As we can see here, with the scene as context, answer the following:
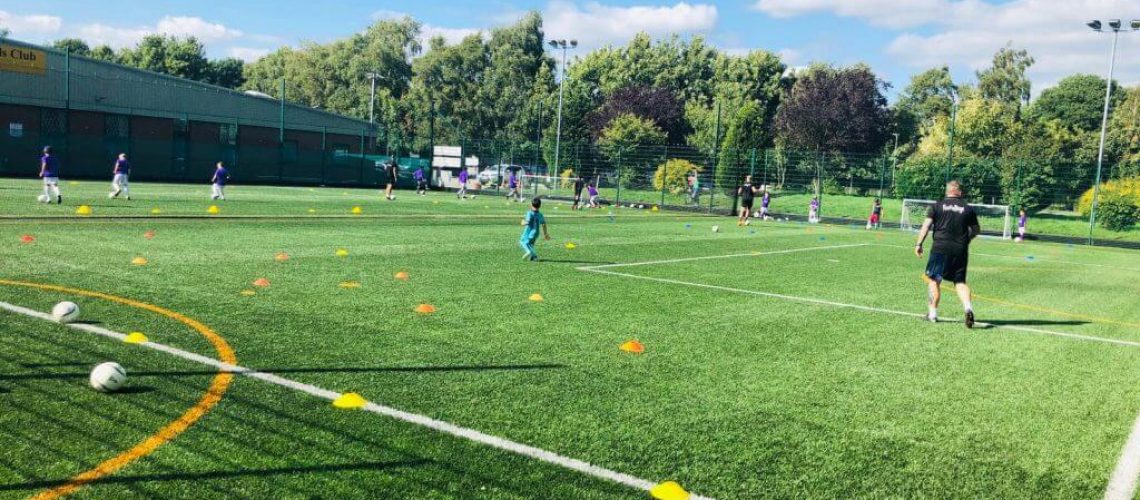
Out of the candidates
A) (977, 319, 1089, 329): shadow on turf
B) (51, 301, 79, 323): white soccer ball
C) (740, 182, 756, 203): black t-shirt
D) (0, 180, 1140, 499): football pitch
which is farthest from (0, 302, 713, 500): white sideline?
(740, 182, 756, 203): black t-shirt

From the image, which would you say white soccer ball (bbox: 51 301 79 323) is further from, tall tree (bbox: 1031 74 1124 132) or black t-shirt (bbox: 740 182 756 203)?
tall tree (bbox: 1031 74 1124 132)

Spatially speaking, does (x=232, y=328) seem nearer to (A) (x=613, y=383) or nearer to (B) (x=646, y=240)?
(A) (x=613, y=383)

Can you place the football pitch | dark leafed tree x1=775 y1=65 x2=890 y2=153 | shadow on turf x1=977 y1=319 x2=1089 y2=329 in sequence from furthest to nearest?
dark leafed tree x1=775 y1=65 x2=890 y2=153 → shadow on turf x1=977 y1=319 x2=1089 y2=329 → the football pitch

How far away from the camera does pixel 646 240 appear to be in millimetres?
22000

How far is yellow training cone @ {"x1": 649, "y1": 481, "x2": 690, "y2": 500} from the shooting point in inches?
169

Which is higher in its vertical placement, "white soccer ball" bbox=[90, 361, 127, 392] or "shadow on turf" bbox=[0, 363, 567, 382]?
"white soccer ball" bbox=[90, 361, 127, 392]

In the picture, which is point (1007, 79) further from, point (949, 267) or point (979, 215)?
point (949, 267)

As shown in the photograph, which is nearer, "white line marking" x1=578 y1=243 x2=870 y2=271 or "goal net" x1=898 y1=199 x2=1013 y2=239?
"white line marking" x1=578 y1=243 x2=870 y2=271

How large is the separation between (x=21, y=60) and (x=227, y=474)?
4911cm

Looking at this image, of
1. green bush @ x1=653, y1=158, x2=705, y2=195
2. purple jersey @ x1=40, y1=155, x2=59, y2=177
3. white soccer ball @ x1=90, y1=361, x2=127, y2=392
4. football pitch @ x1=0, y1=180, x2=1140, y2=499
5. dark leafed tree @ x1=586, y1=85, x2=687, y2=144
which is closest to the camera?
football pitch @ x1=0, y1=180, x2=1140, y2=499

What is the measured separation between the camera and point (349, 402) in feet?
18.2

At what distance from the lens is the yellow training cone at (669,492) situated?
169 inches

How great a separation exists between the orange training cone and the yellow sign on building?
47449 millimetres

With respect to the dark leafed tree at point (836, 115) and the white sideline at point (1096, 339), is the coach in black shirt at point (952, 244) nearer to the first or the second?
the white sideline at point (1096, 339)
